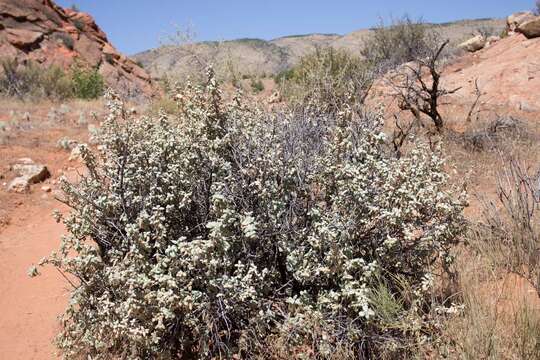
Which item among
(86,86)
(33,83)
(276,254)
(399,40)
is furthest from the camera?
(399,40)

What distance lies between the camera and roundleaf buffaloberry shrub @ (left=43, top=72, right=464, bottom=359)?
8.91ft

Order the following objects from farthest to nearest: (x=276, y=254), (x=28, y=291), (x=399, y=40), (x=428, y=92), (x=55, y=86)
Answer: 1. (x=399, y=40)
2. (x=55, y=86)
3. (x=428, y=92)
4. (x=28, y=291)
5. (x=276, y=254)

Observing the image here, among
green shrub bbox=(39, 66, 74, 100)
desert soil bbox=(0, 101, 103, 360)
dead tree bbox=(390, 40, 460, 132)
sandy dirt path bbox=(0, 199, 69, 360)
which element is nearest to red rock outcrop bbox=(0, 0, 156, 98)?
green shrub bbox=(39, 66, 74, 100)

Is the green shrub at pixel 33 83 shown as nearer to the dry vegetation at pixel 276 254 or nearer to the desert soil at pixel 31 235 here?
the desert soil at pixel 31 235

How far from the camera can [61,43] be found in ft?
70.0

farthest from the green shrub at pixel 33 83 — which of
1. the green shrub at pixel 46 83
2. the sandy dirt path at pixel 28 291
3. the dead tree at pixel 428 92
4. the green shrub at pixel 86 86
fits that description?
the dead tree at pixel 428 92

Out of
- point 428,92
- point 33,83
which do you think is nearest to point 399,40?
point 428,92

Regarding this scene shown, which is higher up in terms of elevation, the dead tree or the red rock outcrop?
the red rock outcrop

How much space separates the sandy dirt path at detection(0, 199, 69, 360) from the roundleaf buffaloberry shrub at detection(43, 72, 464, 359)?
0.78 metres

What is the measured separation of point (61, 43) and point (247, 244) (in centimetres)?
2173

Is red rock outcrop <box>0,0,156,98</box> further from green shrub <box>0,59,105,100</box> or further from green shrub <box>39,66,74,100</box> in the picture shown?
green shrub <box>39,66,74,100</box>

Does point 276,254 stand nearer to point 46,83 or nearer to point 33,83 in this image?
point 46,83

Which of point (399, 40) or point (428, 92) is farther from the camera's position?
point (399, 40)

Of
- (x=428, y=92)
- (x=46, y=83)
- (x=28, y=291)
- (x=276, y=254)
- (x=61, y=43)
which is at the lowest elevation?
(x=28, y=291)
